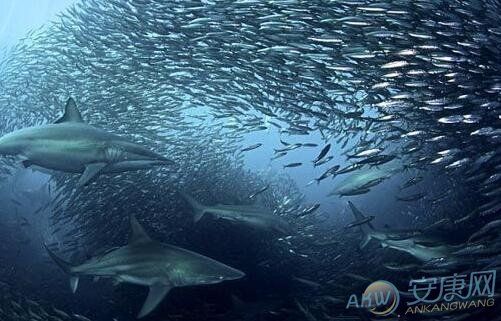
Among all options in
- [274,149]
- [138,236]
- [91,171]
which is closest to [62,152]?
[91,171]

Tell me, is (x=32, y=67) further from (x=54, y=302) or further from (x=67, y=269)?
(x=67, y=269)

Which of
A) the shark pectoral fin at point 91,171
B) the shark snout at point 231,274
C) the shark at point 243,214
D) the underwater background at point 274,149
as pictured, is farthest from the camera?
the shark at point 243,214

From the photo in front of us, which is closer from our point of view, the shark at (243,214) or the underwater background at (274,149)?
the underwater background at (274,149)

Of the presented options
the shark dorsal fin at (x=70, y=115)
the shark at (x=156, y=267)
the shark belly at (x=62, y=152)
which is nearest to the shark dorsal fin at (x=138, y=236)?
the shark at (x=156, y=267)

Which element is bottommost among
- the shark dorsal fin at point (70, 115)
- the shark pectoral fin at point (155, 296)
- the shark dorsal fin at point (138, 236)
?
the shark pectoral fin at point (155, 296)

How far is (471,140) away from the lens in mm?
6004

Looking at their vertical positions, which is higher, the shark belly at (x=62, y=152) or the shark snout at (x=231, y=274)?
the shark belly at (x=62, y=152)

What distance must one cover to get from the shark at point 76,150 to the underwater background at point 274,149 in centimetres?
11

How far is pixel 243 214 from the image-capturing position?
6430 millimetres

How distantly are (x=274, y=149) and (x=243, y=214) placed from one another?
177 cm

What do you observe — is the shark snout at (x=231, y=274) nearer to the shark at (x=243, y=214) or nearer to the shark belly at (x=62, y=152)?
the shark at (x=243, y=214)

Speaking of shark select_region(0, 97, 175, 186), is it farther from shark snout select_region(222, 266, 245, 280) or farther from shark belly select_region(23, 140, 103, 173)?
shark snout select_region(222, 266, 245, 280)

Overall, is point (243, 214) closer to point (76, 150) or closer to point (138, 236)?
point (138, 236)

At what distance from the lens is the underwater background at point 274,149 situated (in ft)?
18.3
